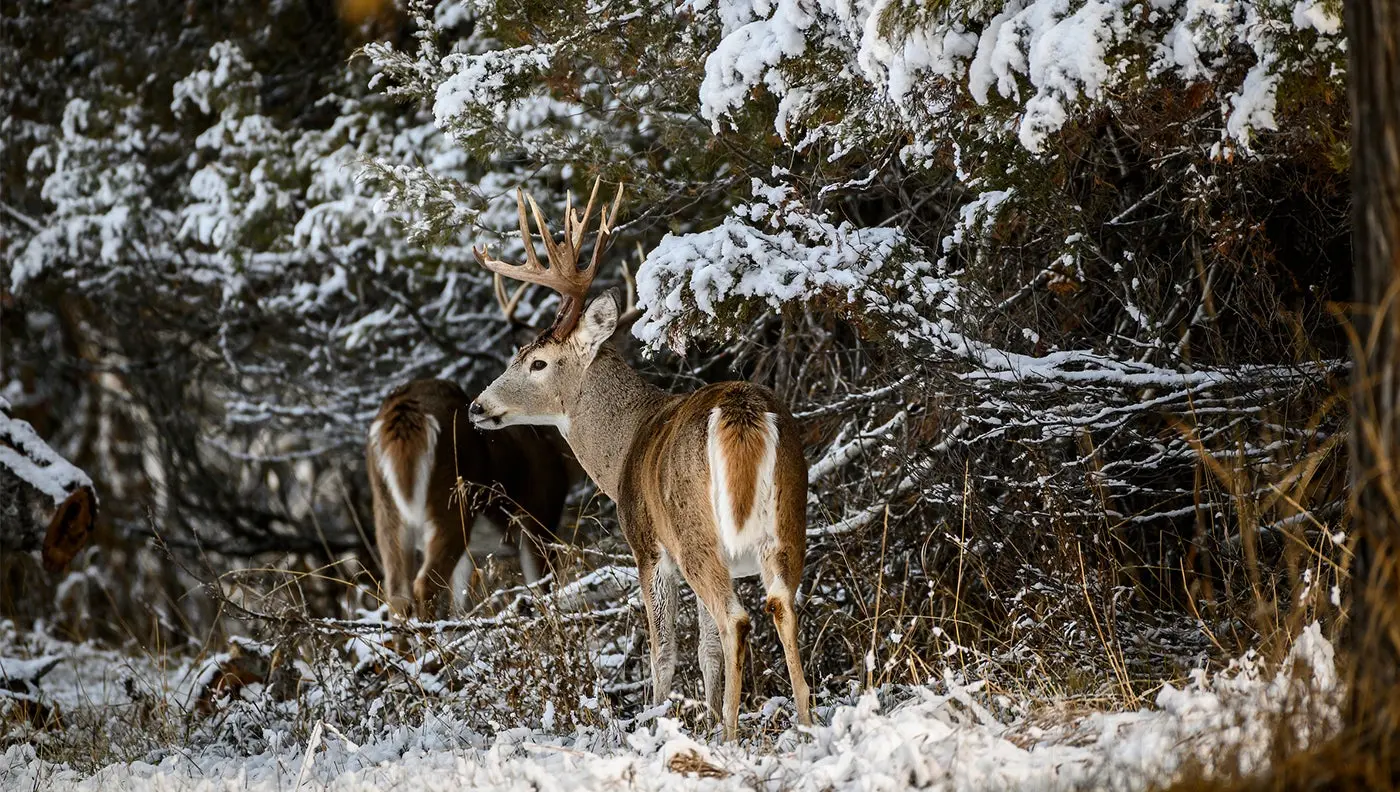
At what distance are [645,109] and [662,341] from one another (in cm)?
145

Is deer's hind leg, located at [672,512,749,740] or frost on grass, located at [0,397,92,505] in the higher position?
frost on grass, located at [0,397,92,505]

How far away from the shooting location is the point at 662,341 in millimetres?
5492

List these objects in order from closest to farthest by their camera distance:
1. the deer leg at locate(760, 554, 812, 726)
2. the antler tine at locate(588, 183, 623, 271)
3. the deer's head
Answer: the deer leg at locate(760, 554, 812, 726)
the antler tine at locate(588, 183, 623, 271)
the deer's head

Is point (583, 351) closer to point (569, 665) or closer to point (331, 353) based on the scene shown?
point (569, 665)

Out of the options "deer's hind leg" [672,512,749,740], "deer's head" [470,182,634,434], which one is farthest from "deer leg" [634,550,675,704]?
"deer's head" [470,182,634,434]

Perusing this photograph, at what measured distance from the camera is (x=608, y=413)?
21.2 feet

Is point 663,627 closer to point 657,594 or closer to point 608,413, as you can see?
point 657,594

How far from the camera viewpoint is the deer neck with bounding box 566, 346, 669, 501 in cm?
636

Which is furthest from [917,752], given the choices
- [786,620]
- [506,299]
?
[506,299]

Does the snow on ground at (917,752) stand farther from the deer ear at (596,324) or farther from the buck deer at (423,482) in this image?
the buck deer at (423,482)

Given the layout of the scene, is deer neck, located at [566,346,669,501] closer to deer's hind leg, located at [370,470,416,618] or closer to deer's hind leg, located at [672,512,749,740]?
deer's hind leg, located at [672,512,749,740]

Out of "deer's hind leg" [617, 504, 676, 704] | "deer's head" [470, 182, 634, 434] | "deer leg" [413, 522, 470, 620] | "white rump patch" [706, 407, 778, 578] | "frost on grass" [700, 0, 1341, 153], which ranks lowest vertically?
"deer leg" [413, 522, 470, 620]

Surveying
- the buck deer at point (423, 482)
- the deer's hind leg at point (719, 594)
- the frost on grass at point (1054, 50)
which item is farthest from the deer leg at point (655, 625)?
the buck deer at point (423, 482)

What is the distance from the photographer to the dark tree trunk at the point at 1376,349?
9.23 feet
